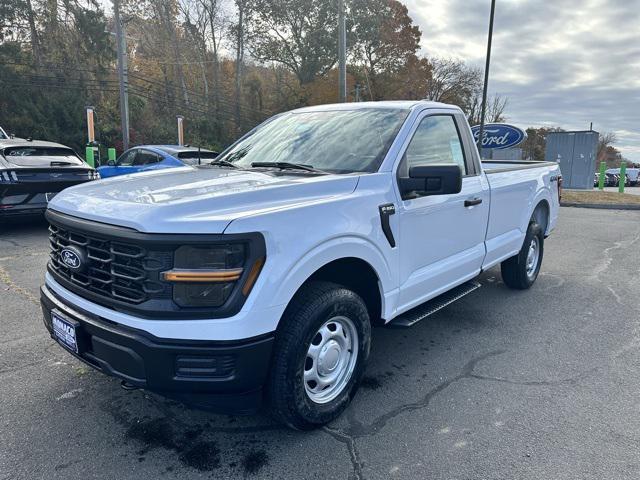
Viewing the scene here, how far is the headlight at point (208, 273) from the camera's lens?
7.17 ft

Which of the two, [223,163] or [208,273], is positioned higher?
[223,163]

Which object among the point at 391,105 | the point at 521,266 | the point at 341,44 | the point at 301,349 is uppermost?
the point at 341,44

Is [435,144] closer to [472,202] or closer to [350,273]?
[472,202]

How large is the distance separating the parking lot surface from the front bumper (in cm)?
43

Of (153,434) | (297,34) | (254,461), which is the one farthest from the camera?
(297,34)

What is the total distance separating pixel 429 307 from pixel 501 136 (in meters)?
16.1

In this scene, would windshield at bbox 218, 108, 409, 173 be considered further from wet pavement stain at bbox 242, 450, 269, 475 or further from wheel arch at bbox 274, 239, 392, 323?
wet pavement stain at bbox 242, 450, 269, 475

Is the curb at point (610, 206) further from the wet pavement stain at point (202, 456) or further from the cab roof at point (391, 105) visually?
the wet pavement stain at point (202, 456)

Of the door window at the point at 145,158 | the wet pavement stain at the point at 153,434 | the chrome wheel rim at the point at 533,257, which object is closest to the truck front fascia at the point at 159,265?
the wet pavement stain at the point at 153,434

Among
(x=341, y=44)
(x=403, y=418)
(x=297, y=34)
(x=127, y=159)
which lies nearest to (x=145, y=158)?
(x=127, y=159)

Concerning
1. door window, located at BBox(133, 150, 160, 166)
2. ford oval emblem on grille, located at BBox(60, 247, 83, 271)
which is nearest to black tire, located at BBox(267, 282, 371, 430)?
ford oval emblem on grille, located at BBox(60, 247, 83, 271)

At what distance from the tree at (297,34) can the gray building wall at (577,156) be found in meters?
19.2

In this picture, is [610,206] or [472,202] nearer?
[472,202]

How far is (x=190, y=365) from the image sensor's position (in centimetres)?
221
